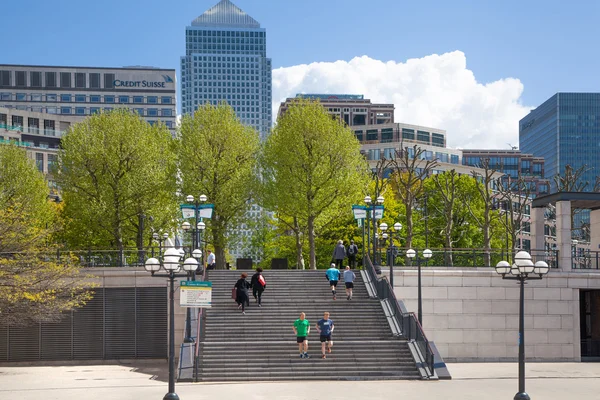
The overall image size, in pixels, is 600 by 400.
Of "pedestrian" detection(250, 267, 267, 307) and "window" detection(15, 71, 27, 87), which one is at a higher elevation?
"window" detection(15, 71, 27, 87)

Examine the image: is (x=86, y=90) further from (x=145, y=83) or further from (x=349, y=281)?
(x=349, y=281)

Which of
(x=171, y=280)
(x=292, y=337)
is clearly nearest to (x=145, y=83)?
(x=292, y=337)

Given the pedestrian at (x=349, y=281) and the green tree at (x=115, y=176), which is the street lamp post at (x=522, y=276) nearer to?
the pedestrian at (x=349, y=281)

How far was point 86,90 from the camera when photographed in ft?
509

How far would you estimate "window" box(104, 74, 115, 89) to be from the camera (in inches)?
6156

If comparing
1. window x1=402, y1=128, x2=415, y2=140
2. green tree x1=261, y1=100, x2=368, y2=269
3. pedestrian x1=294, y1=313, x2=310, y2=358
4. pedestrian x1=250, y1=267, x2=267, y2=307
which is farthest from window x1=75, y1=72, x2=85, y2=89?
pedestrian x1=294, y1=313, x2=310, y2=358

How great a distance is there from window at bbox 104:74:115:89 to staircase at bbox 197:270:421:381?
394 ft

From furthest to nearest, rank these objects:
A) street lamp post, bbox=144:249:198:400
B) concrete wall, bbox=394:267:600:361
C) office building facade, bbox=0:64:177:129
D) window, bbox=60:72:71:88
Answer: window, bbox=60:72:71:88
office building facade, bbox=0:64:177:129
concrete wall, bbox=394:267:600:361
street lamp post, bbox=144:249:198:400

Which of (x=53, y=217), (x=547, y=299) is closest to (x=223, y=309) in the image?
(x=547, y=299)

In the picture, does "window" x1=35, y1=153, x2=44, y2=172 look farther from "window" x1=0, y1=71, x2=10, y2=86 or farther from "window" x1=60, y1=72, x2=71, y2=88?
"window" x1=0, y1=71, x2=10, y2=86

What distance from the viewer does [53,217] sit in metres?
60.6

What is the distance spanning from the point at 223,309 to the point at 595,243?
1999 cm

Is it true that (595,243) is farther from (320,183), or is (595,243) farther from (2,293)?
(2,293)

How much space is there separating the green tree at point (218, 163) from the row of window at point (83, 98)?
102 m
